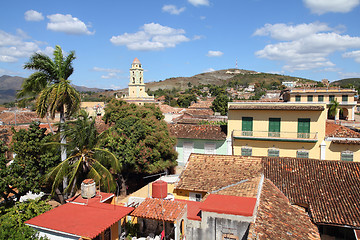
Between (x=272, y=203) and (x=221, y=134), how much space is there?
1158cm

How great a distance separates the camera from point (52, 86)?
1158 cm

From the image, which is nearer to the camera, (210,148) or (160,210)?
(160,210)

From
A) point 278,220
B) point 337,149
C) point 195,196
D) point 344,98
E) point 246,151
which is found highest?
point 344,98

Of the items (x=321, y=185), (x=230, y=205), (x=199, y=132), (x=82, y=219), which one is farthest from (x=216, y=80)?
(x=82, y=219)

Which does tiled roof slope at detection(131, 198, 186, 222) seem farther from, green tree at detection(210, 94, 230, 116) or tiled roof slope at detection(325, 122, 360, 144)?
green tree at detection(210, 94, 230, 116)

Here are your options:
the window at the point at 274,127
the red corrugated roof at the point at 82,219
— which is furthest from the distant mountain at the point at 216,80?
the red corrugated roof at the point at 82,219

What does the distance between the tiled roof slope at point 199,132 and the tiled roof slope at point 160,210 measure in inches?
502

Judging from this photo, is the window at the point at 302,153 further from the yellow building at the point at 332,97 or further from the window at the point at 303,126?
the yellow building at the point at 332,97

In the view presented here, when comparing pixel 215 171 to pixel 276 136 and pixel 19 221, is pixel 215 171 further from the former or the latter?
pixel 19 221

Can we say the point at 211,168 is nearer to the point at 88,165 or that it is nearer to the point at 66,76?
A: the point at 88,165

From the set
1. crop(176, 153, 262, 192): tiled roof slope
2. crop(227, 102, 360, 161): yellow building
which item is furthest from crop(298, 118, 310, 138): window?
crop(176, 153, 262, 192): tiled roof slope

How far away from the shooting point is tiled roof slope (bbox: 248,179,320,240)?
8.39 meters

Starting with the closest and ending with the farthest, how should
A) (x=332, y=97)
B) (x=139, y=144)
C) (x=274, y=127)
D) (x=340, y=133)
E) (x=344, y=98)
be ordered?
(x=139, y=144) → (x=340, y=133) → (x=274, y=127) → (x=332, y=97) → (x=344, y=98)

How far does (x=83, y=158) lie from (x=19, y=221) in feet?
12.5
